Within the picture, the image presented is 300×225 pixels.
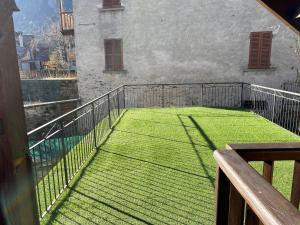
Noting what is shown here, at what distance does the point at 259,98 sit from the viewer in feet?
39.1

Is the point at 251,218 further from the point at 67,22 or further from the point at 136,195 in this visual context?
the point at 67,22

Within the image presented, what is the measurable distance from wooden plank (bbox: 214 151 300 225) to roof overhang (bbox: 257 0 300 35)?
1.39 meters

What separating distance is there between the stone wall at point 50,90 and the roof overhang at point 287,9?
13.3 metres

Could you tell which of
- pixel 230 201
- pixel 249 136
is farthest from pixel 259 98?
pixel 230 201

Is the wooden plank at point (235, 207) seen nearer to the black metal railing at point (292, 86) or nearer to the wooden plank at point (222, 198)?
the wooden plank at point (222, 198)

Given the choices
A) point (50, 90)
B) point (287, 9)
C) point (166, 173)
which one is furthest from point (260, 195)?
point (50, 90)

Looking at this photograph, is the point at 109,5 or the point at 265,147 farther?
the point at 109,5

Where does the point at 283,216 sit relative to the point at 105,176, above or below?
above

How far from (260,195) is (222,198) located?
474 mm

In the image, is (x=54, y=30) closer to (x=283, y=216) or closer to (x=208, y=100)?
(x=208, y=100)

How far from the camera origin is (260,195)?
854 mm

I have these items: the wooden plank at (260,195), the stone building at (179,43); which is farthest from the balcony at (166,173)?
the stone building at (179,43)

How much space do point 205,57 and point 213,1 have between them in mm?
2520

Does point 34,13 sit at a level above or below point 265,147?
above
